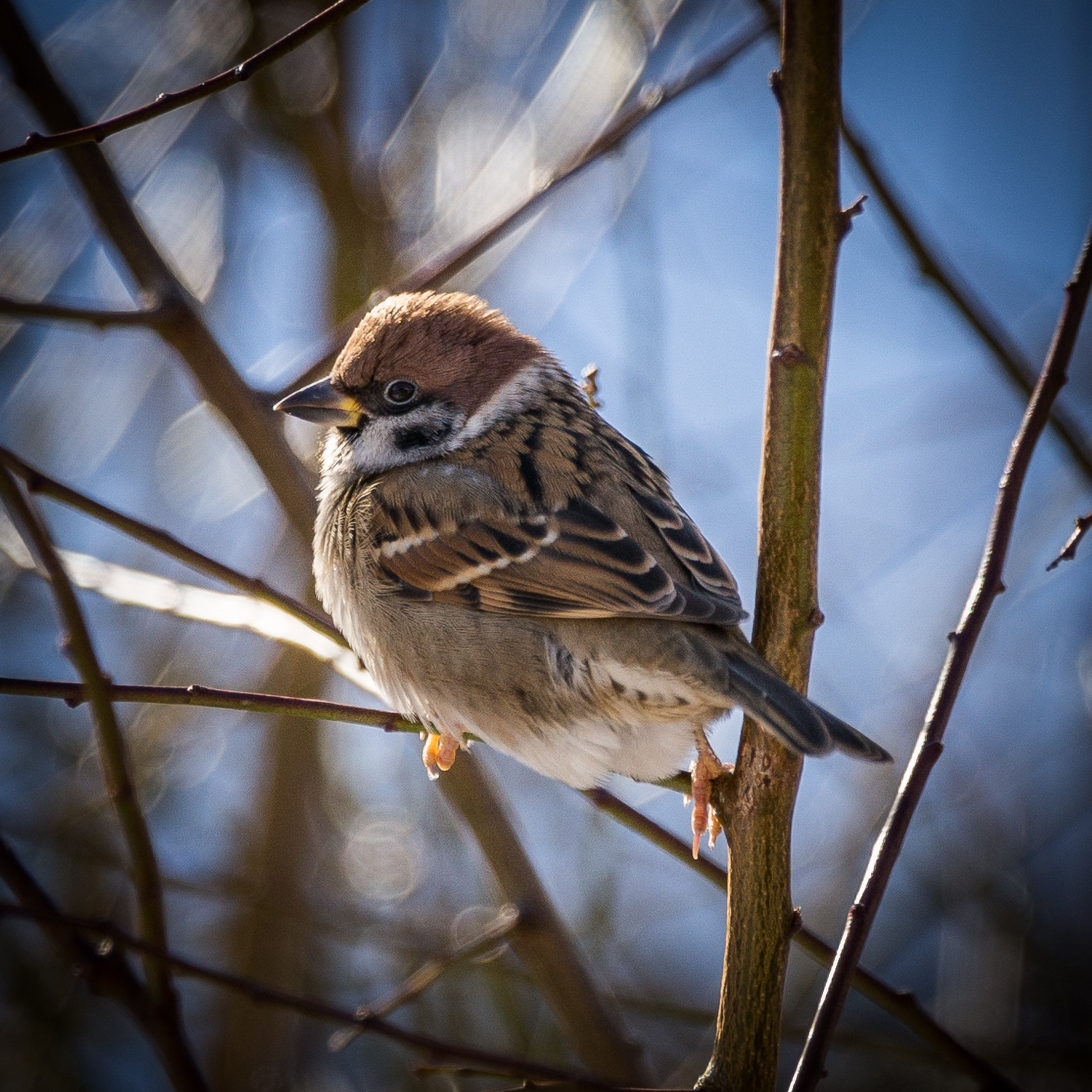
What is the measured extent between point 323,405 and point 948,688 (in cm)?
178

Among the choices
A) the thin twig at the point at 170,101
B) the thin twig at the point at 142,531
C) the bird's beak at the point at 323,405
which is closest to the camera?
the thin twig at the point at 170,101

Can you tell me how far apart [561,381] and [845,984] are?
2040 millimetres

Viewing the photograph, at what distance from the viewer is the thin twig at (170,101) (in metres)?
1.79

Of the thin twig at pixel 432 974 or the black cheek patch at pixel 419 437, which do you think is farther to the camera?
the black cheek patch at pixel 419 437

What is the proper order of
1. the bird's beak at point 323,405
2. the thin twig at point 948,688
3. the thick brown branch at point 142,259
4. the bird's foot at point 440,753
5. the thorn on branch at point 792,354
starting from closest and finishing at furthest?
1. the thin twig at point 948,688
2. the thorn on branch at point 792,354
3. the thick brown branch at point 142,259
4. the bird's foot at point 440,753
5. the bird's beak at point 323,405

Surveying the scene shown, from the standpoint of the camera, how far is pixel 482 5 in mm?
4297

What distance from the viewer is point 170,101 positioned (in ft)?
6.12

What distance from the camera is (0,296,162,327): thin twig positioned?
2.26 m

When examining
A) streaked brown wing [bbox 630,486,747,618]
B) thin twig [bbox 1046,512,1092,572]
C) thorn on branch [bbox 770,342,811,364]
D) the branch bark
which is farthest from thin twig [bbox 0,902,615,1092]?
thorn on branch [bbox 770,342,811,364]

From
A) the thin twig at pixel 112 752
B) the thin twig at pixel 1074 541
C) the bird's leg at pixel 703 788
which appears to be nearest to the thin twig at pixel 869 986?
the bird's leg at pixel 703 788

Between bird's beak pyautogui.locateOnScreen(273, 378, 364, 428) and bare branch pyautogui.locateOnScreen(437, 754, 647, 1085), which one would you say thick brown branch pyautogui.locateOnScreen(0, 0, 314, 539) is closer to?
bird's beak pyautogui.locateOnScreen(273, 378, 364, 428)

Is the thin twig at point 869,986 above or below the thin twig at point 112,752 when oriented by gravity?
below

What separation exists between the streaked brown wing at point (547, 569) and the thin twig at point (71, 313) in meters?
0.79

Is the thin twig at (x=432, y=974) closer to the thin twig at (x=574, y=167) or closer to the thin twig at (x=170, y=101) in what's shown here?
the thin twig at (x=574, y=167)
